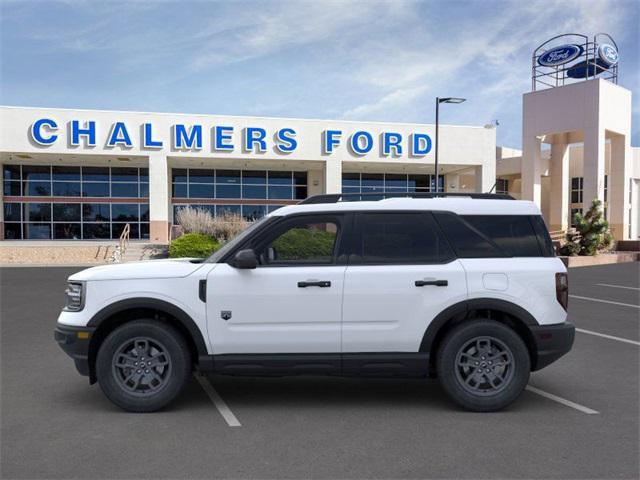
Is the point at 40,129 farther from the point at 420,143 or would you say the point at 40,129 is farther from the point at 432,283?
the point at 432,283

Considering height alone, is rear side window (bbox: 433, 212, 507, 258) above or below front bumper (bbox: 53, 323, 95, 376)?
above

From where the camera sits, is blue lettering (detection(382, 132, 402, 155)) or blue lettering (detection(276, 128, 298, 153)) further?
blue lettering (detection(382, 132, 402, 155))

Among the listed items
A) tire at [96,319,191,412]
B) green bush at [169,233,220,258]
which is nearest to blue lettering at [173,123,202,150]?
green bush at [169,233,220,258]

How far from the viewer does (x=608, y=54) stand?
104 ft

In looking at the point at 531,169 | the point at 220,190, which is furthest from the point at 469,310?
the point at 220,190

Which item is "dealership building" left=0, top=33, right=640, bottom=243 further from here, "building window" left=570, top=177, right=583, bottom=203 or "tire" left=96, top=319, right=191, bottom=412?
"tire" left=96, top=319, right=191, bottom=412

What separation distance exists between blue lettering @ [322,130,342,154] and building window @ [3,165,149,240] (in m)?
11.6

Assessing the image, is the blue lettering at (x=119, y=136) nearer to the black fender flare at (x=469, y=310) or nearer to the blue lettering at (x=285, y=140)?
the blue lettering at (x=285, y=140)

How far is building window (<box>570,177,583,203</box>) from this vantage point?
4347cm

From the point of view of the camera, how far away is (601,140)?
30.3 meters

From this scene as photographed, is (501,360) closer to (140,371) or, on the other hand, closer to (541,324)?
(541,324)

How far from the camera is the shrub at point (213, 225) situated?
24.3 meters

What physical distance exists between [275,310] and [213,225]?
2017 cm

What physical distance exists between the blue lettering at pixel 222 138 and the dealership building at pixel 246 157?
8 centimetres
